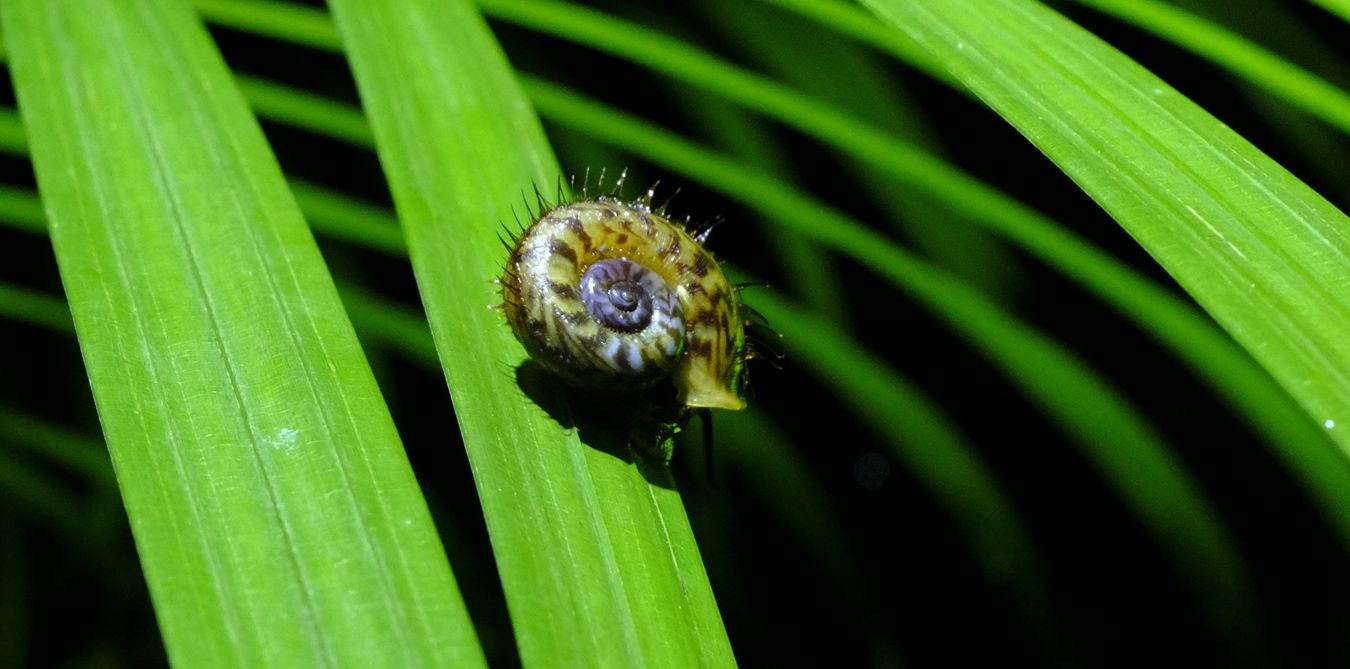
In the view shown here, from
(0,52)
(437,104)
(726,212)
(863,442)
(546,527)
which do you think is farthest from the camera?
(726,212)

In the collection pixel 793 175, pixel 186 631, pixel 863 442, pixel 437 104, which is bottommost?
pixel 186 631

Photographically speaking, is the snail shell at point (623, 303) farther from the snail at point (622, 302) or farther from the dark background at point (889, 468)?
the dark background at point (889, 468)

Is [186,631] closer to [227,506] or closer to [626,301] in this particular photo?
[227,506]

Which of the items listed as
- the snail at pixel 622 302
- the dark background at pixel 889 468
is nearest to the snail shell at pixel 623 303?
the snail at pixel 622 302

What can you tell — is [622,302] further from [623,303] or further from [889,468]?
[889,468]

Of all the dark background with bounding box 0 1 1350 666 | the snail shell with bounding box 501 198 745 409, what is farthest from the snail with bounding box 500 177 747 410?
the dark background with bounding box 0 1 1350 666

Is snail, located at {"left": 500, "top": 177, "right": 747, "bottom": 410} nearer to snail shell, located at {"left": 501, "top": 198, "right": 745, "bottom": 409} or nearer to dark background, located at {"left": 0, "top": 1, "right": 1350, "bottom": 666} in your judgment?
snail shell, located at {"left": 501, "top": 198, "right": 745, "bottom": 409}

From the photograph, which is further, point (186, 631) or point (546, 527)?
point (546, 527)

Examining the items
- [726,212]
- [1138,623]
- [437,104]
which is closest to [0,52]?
[437,104]

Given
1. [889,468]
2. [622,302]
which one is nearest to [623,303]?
[622,302]
